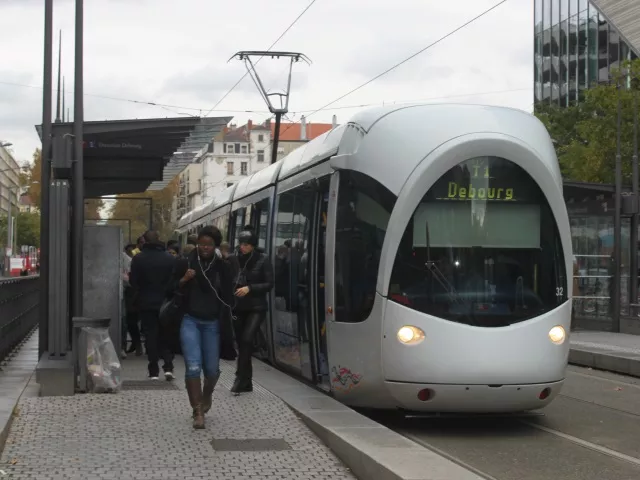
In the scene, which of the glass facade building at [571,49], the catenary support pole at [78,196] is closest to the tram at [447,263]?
the catenary support pole at [78,196]

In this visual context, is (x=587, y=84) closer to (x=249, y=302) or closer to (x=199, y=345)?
(x=249, y=302)

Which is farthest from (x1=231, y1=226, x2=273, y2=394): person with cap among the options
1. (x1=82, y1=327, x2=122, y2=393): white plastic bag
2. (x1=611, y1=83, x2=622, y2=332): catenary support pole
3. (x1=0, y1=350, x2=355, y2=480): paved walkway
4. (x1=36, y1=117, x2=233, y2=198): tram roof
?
(x1=611, y1=83, x2=622, y2=332): catenary support pole

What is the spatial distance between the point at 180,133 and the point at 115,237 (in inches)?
91.6

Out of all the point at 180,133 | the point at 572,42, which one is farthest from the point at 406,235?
the point at 572,42

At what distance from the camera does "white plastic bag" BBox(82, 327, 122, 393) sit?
1052 centimetres

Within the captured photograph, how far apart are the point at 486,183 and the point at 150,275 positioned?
16.2 ft

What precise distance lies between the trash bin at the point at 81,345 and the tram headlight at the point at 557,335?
14.3 ft

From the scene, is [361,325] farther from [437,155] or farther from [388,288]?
[437,155]

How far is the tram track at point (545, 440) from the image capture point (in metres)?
7.79

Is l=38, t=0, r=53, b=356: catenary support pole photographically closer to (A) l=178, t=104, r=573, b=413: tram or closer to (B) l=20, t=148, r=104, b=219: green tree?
(A) l=178, t=104, r=573, b=413: tram

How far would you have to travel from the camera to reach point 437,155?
372 inches

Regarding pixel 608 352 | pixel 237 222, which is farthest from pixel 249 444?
pixel 608 352

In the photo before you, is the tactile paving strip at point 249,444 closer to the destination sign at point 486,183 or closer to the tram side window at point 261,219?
the destination sign at point 486,183

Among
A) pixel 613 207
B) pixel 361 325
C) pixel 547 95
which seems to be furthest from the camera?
pixel 547 95
